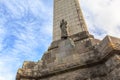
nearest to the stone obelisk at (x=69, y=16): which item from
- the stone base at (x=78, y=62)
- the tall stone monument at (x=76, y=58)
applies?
the tall stone monument at (x=76, y=58)

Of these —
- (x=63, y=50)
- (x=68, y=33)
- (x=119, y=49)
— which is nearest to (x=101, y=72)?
(x=119, y=49)

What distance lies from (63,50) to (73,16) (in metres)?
2.26

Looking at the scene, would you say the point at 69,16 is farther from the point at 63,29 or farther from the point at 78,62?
the point at 78,62

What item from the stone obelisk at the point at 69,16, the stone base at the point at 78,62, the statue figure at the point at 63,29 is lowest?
the stone base at the point at 78,62

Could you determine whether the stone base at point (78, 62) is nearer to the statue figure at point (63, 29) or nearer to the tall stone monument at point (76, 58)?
the tall stone monument at point (76, 58)

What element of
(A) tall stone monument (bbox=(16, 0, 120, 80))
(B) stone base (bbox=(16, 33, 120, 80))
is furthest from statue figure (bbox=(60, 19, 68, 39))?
(B) stone base (bbox=(16, 33, 120, 80))

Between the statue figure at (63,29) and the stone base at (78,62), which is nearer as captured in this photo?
the stone base at (78,62)

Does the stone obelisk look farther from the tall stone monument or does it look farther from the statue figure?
the statue figure

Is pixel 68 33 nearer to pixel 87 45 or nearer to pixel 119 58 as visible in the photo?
pixel 87 45

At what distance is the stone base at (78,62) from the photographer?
5.71 metres

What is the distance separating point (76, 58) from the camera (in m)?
6.55

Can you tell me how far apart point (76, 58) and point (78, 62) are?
244 mm

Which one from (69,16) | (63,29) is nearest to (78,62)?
(63,29)

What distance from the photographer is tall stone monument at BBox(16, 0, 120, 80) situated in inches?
227
